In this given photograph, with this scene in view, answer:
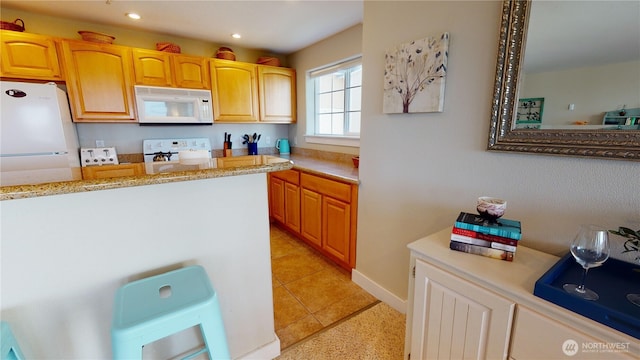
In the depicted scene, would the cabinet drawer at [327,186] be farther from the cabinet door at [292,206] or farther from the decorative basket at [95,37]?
A: the decorative basket at [95,37]

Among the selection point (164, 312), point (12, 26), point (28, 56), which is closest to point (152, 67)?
point (28, 56)

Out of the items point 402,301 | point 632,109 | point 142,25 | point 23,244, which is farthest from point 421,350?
point 142,25

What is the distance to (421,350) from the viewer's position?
3.95 feet

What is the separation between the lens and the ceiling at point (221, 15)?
7.47 feet

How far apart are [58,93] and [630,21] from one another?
140 inches

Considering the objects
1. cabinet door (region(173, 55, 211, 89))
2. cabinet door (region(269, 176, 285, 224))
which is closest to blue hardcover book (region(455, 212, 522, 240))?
cabinet door (region(269, 176, 285, 224))

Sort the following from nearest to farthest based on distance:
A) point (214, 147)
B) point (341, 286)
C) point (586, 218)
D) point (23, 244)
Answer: point (23, 244) → point (586, 218) → point (341, 286) → point (214, 147)

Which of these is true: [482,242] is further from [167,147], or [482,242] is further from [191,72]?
[167,147]

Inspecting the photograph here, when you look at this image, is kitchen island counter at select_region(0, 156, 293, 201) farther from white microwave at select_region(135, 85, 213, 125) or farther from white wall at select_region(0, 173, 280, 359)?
white microwave at select_region(135, 85, 213, 125)

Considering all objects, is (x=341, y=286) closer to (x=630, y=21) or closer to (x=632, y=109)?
(x=632, y=109)

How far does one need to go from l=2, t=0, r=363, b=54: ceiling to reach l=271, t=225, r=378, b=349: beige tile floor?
2.29 metres

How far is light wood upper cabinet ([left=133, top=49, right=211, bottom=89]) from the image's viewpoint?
9.07 ft

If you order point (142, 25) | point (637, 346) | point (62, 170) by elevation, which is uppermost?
point (142, 25)

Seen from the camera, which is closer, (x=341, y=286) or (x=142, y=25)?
(x=341, y=286)
